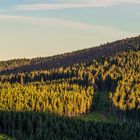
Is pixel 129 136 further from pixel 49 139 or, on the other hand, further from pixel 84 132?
pixel 49 139

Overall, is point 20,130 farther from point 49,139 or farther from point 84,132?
point 84,132

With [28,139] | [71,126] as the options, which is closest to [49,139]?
[28,139]

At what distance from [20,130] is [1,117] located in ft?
74.8

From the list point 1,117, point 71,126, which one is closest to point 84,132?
point 71,126

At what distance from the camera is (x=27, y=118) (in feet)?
626

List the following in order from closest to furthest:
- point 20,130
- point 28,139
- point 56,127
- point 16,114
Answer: point 28,139, point 20,130, point 56,127, point 16,114

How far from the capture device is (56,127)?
186 meters

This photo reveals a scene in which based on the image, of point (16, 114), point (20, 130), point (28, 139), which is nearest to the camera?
point (28, 139)

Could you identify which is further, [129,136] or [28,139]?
[129,136]

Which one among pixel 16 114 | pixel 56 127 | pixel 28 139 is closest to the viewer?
pixel 28 139

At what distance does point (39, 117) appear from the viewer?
645 ft

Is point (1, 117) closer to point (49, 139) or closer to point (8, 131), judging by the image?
point (8, 131)

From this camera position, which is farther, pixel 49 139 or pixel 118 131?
pixel 118 131

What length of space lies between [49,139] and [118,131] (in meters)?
34.4
